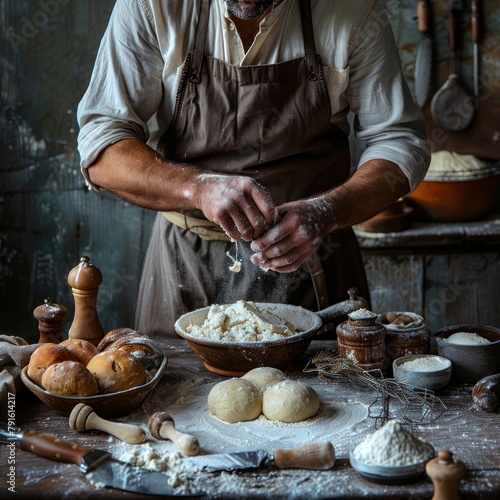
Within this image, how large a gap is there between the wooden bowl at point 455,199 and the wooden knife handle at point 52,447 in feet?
8.99

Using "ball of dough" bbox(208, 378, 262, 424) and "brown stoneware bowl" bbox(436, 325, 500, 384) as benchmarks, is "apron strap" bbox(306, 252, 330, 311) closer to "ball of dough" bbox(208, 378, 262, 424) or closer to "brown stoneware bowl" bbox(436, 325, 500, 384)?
"brown stoneware bowl" bbox(436, 325, 500, 384)

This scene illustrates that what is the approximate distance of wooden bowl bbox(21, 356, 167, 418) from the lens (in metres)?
1.76

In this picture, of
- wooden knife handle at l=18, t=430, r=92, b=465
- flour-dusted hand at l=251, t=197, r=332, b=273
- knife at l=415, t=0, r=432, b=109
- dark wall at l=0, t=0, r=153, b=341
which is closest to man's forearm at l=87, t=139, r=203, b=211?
flour-dusted hand at l=251, t=197, r=332, b=273

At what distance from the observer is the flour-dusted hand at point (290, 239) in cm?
215

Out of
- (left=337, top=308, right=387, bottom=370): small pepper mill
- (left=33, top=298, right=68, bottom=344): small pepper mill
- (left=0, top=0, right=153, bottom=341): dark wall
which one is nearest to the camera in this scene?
(left=337, top=308, right=387, bottom=370): small pepper mill

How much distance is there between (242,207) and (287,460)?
754 millimetres

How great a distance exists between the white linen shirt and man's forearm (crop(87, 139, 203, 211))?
5 centimetres

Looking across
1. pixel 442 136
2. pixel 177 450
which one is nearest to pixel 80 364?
pixel 177 450

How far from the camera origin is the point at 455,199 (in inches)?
156

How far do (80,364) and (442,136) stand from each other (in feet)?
9.62

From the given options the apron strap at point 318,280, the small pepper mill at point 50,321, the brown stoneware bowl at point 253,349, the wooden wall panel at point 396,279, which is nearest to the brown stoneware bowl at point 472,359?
the brown stoneware bowl at point 253,349

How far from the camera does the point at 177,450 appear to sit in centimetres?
166

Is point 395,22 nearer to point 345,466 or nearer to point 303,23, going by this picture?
point 303,23

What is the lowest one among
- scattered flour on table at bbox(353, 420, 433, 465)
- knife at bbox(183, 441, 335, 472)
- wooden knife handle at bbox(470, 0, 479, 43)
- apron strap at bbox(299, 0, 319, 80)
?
knife at bbox(183, 441, 335, 472)
